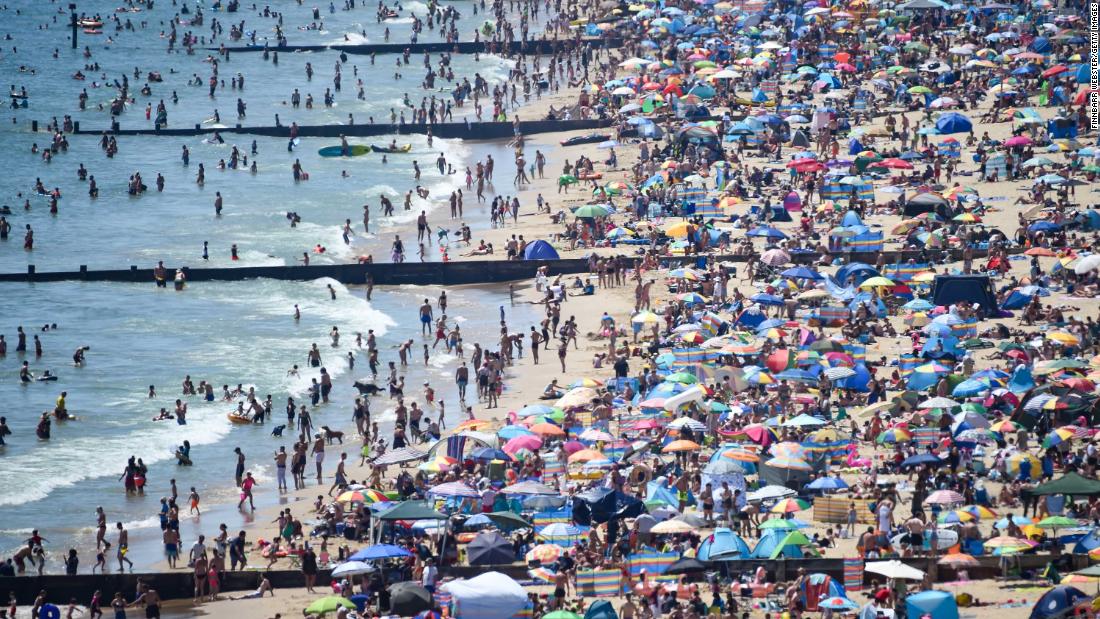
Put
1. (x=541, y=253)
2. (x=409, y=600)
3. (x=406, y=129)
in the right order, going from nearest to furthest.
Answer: (x=409, y=600) < (x=541, y=253) < (x=406, y=129)

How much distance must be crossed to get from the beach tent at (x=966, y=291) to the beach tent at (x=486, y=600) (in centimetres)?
1662

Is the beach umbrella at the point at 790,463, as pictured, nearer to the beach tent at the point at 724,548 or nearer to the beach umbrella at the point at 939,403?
the beach tent at the point at 724,548

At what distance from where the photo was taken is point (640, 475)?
2714 centimetres

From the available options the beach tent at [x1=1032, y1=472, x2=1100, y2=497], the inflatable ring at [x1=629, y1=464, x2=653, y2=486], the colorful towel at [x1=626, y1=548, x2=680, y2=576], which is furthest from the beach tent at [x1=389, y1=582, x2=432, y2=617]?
the beach tent at [x1=1032, y1=472, x2=1100, y2=497]

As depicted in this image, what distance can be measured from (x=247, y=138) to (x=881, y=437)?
137ft

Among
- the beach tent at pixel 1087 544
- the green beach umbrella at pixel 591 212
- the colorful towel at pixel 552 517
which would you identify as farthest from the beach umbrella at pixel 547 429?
the green beach umbrella at pixel 591 212

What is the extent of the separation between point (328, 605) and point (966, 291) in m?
17.6

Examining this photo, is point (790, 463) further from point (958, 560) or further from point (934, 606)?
point (934, 606)

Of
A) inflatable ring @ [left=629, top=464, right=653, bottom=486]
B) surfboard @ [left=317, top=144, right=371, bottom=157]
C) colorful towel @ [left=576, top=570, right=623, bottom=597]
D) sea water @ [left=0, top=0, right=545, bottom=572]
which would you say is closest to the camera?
colorful towel @ [left=576, top=570, right=623, bottom=597]

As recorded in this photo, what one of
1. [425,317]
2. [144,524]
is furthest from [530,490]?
[425,317]

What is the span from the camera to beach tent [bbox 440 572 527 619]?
70.5 feet

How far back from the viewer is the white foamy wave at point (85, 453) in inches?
1219

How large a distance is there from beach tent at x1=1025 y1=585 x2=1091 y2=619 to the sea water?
1388 cm

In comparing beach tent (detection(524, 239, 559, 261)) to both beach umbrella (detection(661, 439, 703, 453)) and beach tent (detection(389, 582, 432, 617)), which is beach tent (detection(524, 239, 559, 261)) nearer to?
beach umbrella (detection(661, 439, 703, 453))
